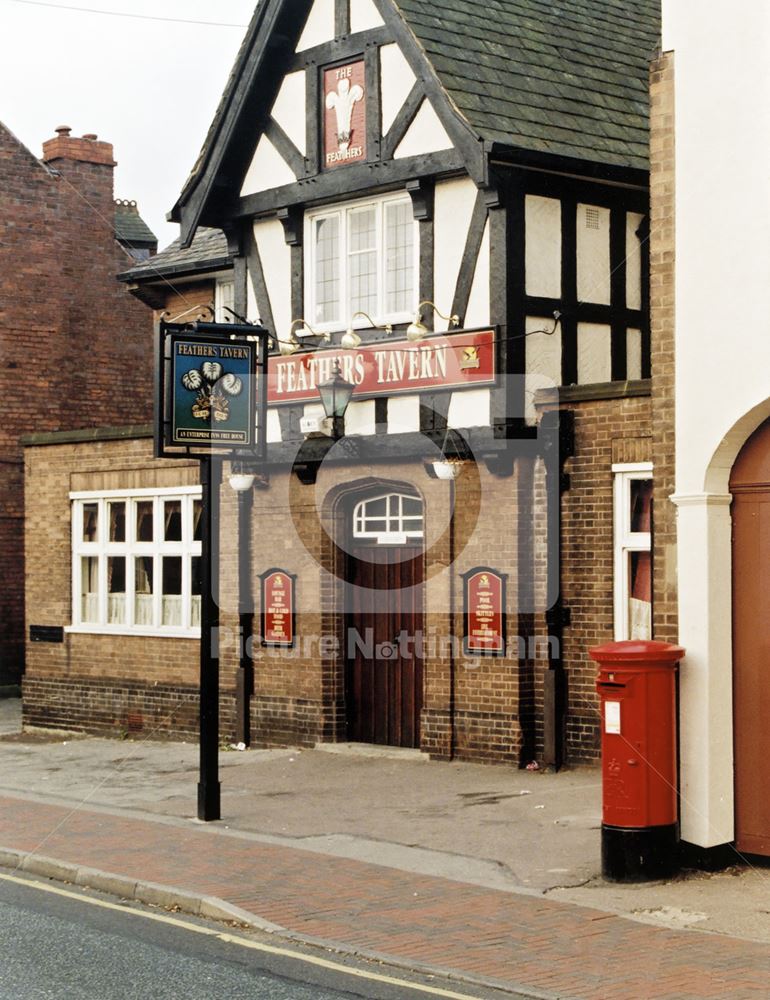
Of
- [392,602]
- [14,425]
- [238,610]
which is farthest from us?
[14,425]

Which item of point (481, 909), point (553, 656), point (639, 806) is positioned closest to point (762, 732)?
point (639, 806)

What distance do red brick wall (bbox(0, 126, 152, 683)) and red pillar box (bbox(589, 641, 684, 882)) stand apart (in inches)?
683

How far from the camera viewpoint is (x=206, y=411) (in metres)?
12.4

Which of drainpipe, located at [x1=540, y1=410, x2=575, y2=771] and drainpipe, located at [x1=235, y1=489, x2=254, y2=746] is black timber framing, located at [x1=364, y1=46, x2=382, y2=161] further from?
drainpipe, located at [x1=235, y1=489, x2=254, y2=746]

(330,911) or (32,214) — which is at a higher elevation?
(32,214)

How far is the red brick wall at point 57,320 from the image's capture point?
83.4 ft

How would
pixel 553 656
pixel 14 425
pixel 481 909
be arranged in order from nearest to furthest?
pixel 481 909 → pixel 553 656 → pixel 14 425

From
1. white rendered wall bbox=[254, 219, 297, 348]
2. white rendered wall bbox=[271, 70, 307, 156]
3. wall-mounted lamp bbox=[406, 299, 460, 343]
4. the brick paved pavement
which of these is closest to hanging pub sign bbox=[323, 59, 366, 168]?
white rendered wall bbox=[271, 70, 307, 156]

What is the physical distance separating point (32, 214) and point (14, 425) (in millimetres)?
3821

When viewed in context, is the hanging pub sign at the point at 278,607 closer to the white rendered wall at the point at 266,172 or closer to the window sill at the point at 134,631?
the window sill at the point at 134,631

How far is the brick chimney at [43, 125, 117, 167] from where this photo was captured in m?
26.7

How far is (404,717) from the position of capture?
16.6m

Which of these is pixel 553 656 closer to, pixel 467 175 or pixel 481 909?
pixel 467 175

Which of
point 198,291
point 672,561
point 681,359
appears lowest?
point 672,561
